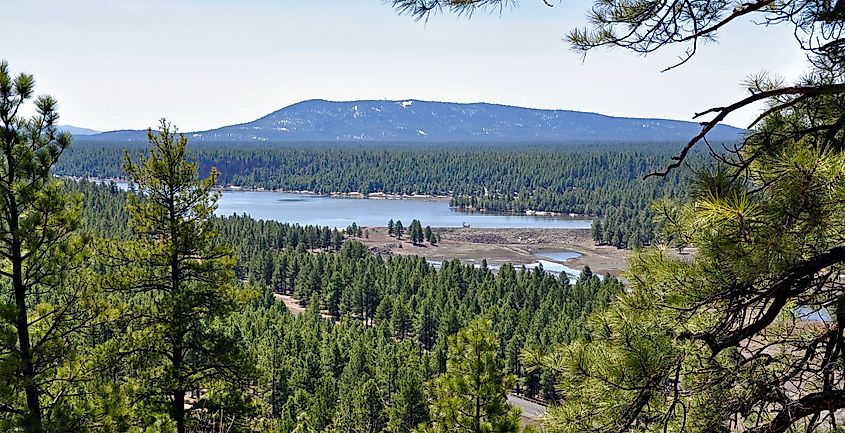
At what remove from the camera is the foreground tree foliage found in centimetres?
329

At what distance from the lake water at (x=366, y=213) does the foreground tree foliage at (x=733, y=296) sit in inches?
2913

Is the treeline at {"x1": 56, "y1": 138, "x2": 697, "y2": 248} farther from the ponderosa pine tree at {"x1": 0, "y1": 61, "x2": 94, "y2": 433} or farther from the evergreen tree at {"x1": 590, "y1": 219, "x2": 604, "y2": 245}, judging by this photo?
the ponderosa pine tree at {"x1": 0, "y1": 61, "x2": 94, "y2": 433}

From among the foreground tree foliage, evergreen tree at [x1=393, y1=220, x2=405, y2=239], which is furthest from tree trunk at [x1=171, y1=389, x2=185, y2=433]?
evergreen tree at [x1=393, y1=220, x2=405, y2=239]

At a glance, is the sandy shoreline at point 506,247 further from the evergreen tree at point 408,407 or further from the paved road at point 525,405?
the evergreen tree at point 408,407

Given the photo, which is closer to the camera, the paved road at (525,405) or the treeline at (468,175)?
the paved road at (525,405)

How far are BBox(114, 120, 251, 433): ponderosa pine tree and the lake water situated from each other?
2678 inches

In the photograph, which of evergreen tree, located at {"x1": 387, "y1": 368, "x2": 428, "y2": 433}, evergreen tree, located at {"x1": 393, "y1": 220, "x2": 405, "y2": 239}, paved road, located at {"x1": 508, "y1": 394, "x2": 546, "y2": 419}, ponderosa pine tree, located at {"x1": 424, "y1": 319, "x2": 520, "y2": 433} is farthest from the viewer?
evergreen tree, located at {"x1": 393, "y1": 220, "x2": 405, "y2": 239}

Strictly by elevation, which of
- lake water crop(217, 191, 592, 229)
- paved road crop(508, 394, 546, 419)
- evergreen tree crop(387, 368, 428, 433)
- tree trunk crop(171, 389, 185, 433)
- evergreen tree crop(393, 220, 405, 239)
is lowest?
paved road crop(508, 394, 546, 419)

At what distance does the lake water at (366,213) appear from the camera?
91.2 meters

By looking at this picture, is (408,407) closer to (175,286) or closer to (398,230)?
(175,286)

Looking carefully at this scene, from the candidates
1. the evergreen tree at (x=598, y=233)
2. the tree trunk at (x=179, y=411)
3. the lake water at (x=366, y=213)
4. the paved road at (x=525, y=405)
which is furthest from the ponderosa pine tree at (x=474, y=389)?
the evergreen tree at (x=598, y=233)

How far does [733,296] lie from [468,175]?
141 meters

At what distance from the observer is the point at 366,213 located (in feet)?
344

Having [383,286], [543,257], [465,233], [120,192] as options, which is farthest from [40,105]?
[120,192]
